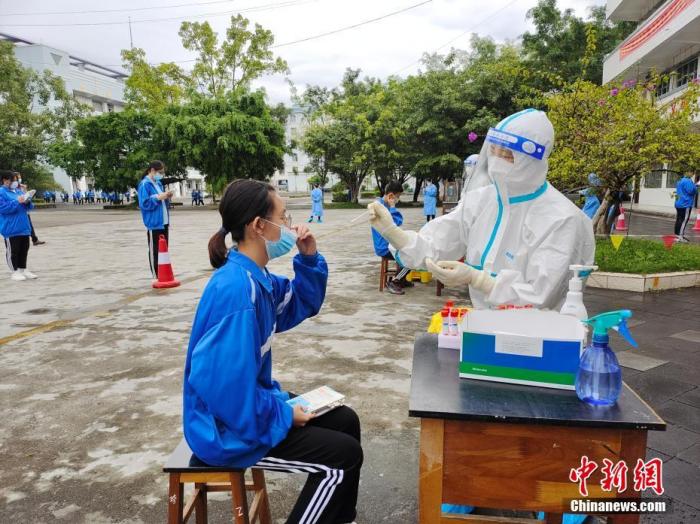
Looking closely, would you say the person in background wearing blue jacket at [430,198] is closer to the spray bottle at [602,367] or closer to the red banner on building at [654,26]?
the red banner on building at [654,26]

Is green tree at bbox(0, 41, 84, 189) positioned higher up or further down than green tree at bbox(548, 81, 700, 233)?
higher up

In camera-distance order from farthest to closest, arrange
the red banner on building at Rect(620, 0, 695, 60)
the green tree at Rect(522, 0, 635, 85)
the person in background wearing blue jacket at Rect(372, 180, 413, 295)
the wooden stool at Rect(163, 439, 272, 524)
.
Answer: the green tree at Rect(522, 0, 635, 85) < the red banner on building at Rect(620, 0, 695, 60) < the person in background wearing blue jacket at Rect(372, 180, 413, 295) < the wooden stool at Rect(163, 439, 272, 524)

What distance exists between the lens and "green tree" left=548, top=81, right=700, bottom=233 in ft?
23.4

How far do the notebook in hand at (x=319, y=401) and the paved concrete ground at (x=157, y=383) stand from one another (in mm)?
683

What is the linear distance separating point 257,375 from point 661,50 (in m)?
23.9

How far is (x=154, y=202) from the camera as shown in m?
7.23

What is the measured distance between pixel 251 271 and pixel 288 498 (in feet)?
4.35

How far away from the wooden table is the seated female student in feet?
1.24

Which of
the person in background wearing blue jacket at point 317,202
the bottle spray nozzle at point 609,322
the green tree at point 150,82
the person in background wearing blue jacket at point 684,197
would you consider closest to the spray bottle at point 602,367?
the bottle spray nozzle at point 609,322

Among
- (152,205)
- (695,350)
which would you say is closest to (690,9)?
(695,350)

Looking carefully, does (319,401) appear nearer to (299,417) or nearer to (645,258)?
(299,417)

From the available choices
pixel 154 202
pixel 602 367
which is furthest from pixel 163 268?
pixel 602 367

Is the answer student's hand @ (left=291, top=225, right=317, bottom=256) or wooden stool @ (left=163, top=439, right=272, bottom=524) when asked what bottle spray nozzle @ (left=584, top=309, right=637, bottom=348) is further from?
wooden stool @ (left=163, top=439, right=272, bottom=524)

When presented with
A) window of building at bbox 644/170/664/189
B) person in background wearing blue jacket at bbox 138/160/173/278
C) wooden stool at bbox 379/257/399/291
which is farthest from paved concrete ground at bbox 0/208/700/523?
window of building at bbox 644/170/664/189
